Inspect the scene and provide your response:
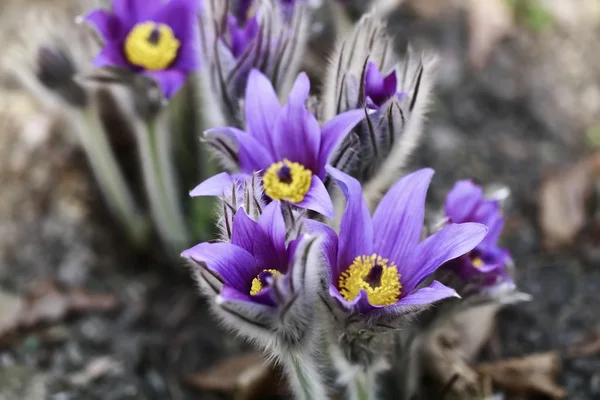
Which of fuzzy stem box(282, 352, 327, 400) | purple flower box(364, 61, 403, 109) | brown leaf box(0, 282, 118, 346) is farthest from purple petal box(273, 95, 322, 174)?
brown leaf box(0, 282, 118, 346)

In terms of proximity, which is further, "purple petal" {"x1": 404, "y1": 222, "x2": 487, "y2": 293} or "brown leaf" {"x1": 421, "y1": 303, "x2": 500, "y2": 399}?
"brown leaf" {"x1": 421, "y1": 303, "x2": 500, "y2": 399}

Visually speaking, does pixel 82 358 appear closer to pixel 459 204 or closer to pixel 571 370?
pixel 459 204

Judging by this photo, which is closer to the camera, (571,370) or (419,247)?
(419,247)

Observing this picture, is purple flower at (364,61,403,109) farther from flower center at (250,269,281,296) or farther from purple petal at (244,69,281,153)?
flower center at (250,269,281,296)

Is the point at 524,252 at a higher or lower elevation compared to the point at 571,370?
higher

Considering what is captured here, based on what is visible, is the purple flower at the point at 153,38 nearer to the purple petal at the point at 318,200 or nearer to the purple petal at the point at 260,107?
the purple petal at the point at 260,107

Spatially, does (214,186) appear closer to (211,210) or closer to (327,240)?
(327,240)

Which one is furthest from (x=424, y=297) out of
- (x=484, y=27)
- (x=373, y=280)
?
(x=484, y=27)

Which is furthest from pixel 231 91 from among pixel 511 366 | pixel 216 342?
pixel 511 366
